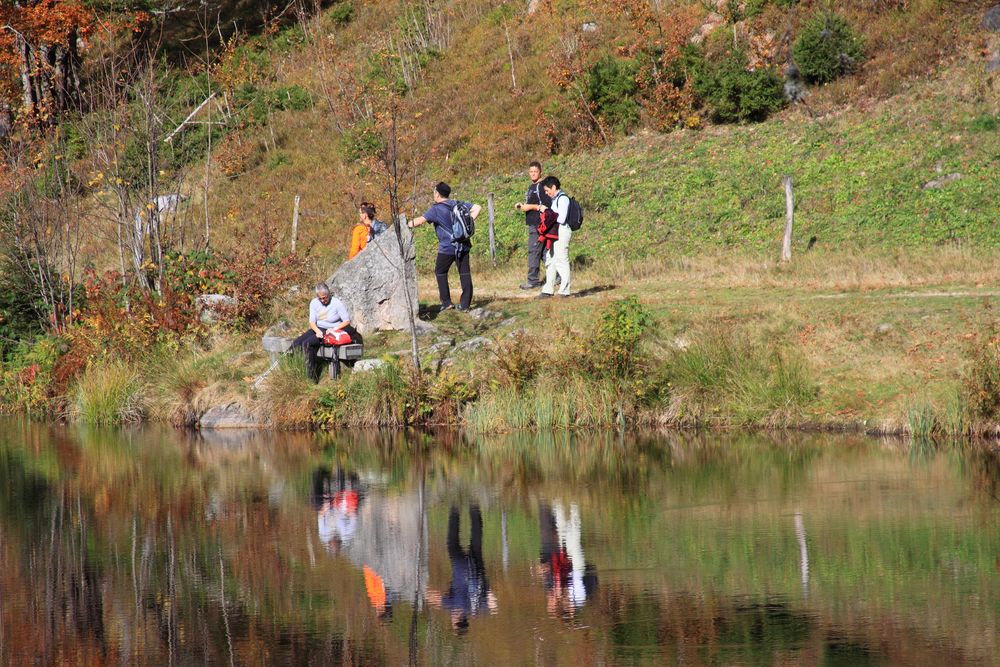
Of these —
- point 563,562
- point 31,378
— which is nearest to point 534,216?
point 31,378

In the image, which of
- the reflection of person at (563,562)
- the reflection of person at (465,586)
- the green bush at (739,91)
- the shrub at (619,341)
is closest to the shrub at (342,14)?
the green bush at (739,91)

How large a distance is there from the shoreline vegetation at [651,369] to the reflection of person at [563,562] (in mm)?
5757

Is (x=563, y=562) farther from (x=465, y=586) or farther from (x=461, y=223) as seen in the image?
(x=461, y=223)

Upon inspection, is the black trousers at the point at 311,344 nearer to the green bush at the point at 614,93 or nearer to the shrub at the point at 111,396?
the shrub at the point at 111,396

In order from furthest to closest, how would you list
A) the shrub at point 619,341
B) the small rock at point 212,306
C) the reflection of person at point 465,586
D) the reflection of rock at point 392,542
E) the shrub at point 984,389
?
1. the small rock at point 212,306
2. the shrub at point 619,341
3. the shrub at point 984,389
4. the reflection of rock at point 392,542
5. the reflection of person at point 465,586

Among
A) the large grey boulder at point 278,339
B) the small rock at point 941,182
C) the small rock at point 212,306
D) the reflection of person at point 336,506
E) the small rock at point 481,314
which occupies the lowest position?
the reflection of person at point 336,506

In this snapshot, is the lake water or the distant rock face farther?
the distant rock face

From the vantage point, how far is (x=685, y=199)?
34.8m

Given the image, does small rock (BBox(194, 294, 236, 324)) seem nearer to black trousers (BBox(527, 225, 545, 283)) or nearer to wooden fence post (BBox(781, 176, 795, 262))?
black trousers (BBox(527, 225, 545, 283))

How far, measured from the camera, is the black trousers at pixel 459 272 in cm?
2227

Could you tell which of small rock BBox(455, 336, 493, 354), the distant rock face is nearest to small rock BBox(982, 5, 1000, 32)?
the distant rock face

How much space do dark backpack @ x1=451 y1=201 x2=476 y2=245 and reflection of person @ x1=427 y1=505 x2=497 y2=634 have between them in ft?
31.1

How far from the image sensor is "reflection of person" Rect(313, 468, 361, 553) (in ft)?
41.4

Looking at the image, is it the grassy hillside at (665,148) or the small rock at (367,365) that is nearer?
the small rock at (367,365)
